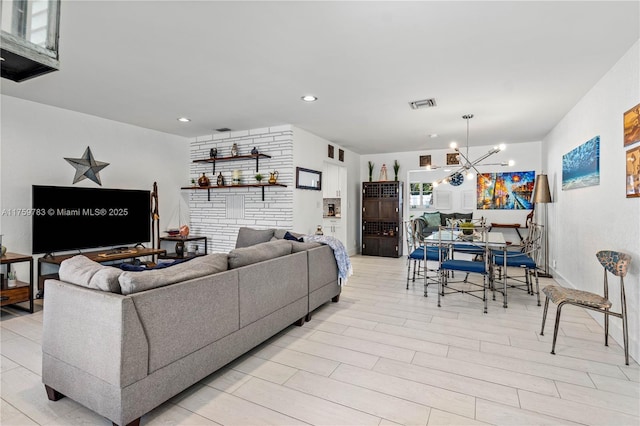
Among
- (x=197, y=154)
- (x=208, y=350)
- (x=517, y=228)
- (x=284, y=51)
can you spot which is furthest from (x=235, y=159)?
(x=517, y=228)

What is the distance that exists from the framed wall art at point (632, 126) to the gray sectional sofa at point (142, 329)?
10.1 ft

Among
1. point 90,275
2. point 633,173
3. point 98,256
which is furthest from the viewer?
point 98,256

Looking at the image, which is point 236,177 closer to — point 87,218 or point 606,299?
point 87,218

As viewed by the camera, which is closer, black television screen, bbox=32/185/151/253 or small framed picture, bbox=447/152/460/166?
black television screen, bbox=32/185/151/253

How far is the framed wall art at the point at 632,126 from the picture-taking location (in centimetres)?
245

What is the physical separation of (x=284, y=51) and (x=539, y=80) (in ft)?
8.38

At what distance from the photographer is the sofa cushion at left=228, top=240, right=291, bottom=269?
8.11ft

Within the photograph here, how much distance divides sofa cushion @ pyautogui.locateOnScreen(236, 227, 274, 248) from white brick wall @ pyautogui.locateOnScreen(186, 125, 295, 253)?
573 mm

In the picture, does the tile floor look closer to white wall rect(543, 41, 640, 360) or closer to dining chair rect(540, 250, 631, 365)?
dining chair rect(540, 250, 631, 365)

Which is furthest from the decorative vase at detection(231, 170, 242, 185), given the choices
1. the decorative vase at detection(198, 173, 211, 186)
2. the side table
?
the side table

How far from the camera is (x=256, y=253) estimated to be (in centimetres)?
269

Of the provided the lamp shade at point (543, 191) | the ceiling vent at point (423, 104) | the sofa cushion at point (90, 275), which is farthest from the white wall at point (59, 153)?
the lamp shade at point (543, 191)

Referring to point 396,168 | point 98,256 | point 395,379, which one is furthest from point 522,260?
point 98,256

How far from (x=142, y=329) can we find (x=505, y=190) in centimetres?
700
